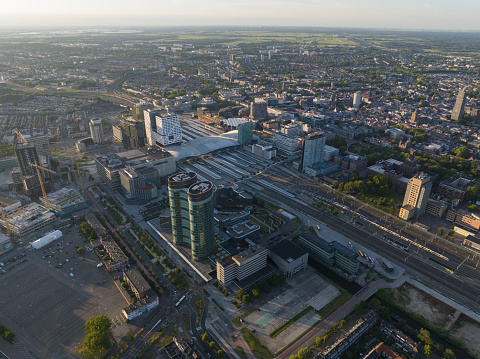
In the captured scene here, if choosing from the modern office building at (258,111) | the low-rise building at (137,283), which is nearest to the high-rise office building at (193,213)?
the low-rise building at (137,283)

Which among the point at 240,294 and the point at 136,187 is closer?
the point at 240,294

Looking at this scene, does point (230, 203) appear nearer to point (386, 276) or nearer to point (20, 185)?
point (386, 276)

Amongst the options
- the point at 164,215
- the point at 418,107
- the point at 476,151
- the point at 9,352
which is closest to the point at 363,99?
the point at 418,107

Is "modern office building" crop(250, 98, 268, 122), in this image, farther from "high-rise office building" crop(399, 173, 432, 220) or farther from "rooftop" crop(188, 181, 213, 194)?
"rooftop" crop(188, 181, 213, 194)

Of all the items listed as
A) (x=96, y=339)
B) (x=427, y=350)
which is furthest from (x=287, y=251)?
(x=96, y=339)

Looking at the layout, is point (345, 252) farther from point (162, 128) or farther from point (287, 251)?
point (162, 128)

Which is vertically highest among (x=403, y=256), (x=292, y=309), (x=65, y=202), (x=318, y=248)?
(x=318, y=248)
